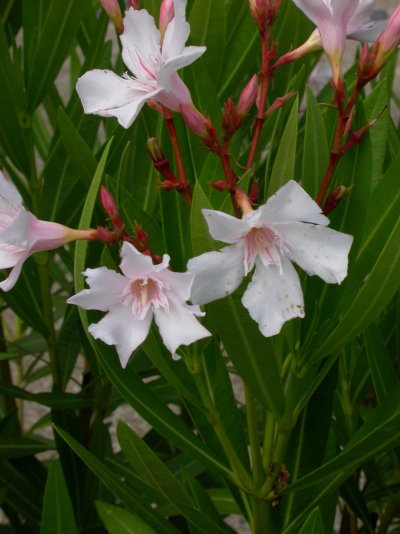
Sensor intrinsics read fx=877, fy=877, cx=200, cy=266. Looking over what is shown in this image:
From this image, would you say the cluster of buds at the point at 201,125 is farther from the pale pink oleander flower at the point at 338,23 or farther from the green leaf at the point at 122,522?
the green leaf at the point at 122,522

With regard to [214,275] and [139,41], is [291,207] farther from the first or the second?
[139,41]

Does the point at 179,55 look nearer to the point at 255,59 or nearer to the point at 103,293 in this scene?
the point at 103,293

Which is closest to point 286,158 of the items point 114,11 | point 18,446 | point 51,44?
point 114,11

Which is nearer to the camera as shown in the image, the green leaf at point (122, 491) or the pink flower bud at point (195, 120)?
the pink flower bud at point (195, 120)

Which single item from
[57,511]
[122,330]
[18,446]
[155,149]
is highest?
[155,149]

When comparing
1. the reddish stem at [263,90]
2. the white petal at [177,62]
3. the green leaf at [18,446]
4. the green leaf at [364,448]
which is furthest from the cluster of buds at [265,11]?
the green leaf at [18,446]
